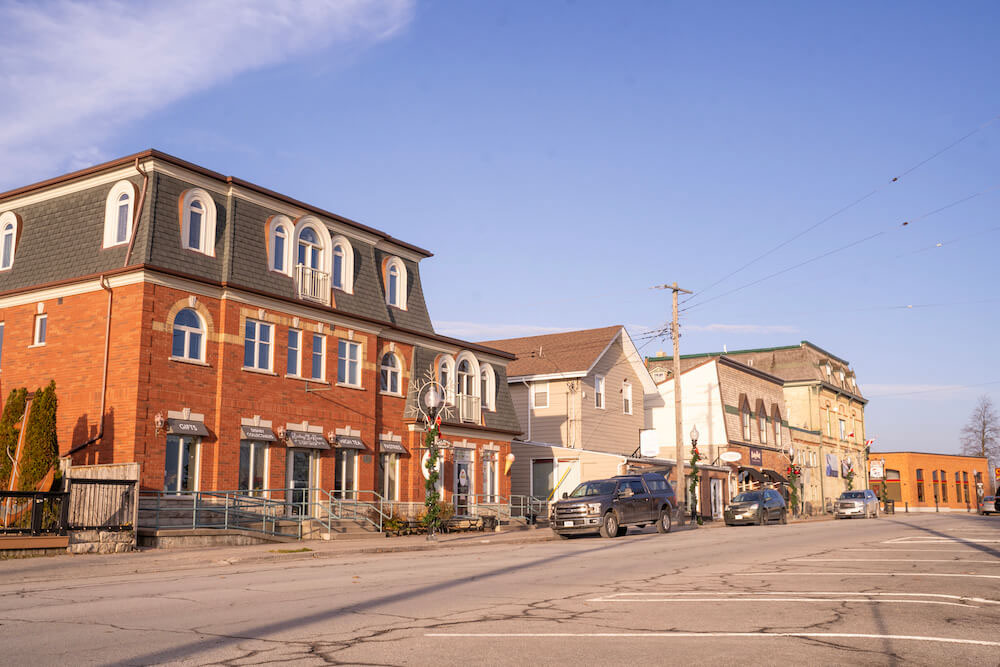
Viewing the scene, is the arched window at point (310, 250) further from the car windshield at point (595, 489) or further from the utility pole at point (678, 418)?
the utility pole at point (678, 418)

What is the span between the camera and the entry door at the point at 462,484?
1420 inches

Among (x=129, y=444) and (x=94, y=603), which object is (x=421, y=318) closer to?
(x=129, y=444)

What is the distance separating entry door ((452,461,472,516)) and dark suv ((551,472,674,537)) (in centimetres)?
693

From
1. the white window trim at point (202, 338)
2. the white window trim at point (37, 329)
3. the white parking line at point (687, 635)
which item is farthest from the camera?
the white window trim at point (37, 329)

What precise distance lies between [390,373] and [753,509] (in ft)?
53.3

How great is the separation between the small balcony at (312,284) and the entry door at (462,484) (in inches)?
396

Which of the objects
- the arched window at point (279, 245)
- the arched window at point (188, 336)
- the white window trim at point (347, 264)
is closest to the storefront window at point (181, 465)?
the arched window at point (188, 336)

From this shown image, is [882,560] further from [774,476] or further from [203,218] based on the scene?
[774,476]

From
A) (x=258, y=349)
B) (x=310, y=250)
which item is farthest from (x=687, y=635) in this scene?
(x=310, y=250)

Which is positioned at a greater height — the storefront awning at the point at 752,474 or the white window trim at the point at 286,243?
the white window trim at the point at 286,243

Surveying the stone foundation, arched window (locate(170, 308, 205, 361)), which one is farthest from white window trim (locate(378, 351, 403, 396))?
the stone foundation

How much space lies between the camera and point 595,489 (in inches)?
1143

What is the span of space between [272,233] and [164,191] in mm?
4056

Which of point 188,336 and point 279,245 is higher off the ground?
point 279,245
